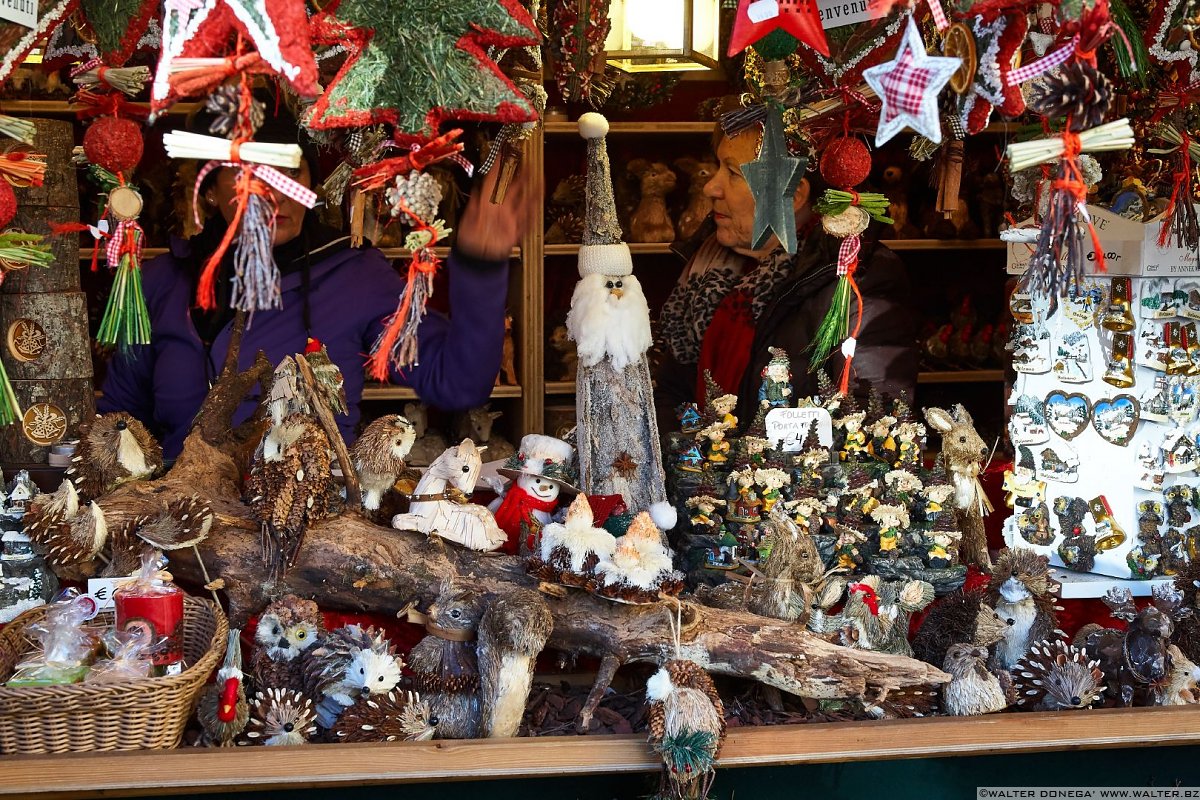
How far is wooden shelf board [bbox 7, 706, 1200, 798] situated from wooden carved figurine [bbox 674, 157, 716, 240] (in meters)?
2.49

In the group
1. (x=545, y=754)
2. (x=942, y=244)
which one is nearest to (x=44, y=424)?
(x=545, y=754)

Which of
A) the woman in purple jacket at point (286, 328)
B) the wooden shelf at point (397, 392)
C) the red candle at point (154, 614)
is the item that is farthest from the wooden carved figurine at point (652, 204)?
the red candle at point (154, 614)

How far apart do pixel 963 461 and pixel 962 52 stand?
998 mm

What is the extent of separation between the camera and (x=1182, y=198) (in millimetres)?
2291

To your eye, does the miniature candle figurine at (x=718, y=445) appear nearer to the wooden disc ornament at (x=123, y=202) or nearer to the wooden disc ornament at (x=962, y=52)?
the wooden disc ornament at (x=962, y=52)

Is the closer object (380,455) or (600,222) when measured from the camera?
(380,455)

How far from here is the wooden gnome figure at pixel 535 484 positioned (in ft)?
7.68

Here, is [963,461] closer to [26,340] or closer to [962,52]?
[962,52]

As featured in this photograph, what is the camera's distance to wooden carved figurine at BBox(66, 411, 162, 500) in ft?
7.26

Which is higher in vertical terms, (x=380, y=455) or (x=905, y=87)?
(x=905, y=87)

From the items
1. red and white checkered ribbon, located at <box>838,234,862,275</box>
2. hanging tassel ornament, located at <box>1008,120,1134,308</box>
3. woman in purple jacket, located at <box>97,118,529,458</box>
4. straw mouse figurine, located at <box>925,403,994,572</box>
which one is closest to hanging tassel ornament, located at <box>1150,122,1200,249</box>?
straw mouse figurine, located at <box>925,403,994,572</box>

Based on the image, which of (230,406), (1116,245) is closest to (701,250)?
(1116,245)

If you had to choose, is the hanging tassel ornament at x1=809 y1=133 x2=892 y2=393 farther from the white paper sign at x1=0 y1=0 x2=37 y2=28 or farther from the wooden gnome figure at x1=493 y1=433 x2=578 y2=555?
the white paper sign at x1=0 y1=0 x2=37 y2=28

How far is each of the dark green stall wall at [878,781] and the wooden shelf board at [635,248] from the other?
2413 mm
